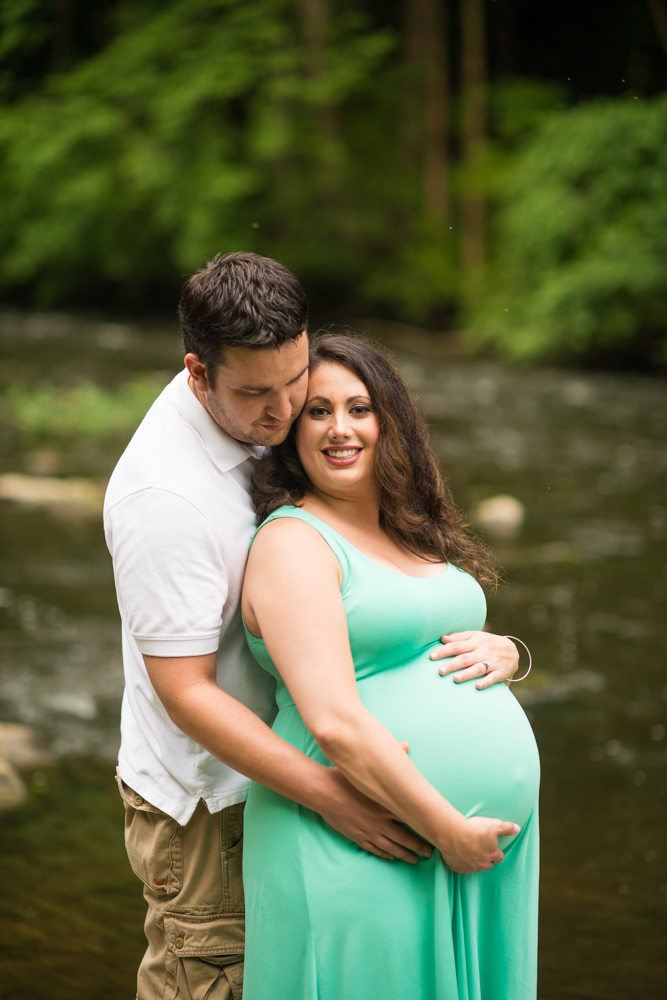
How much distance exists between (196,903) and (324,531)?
34.0 inches

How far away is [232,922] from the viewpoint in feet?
7.06

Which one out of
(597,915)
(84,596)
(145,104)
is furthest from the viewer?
(145,104)

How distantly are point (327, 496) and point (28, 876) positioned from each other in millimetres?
2502

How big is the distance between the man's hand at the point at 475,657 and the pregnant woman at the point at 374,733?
0.02m

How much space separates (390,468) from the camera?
2.22 meters

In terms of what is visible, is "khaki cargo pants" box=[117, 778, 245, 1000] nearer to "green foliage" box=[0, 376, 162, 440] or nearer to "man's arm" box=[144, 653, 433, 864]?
"man's arm" box=[144, 653, 433, 864]

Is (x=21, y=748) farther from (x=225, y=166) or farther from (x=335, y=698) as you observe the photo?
(x=225, y=166)

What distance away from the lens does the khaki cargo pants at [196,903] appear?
213cm

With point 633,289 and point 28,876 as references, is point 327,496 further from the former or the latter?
point 633,289

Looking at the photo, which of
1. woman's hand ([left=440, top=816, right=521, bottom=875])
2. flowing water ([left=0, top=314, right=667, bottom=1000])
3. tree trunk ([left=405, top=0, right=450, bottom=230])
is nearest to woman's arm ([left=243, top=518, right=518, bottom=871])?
woman's hand ([left=440, top=816, right=521, bottom=875])

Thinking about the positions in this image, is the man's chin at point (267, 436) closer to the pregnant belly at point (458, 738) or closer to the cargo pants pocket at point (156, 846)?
the pregnant belly at point (458, 738)

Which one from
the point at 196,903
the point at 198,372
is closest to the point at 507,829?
the point at 196,903

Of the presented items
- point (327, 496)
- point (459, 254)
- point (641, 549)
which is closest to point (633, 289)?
point (459, 254)

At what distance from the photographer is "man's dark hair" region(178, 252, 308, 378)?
1947 millimetres
